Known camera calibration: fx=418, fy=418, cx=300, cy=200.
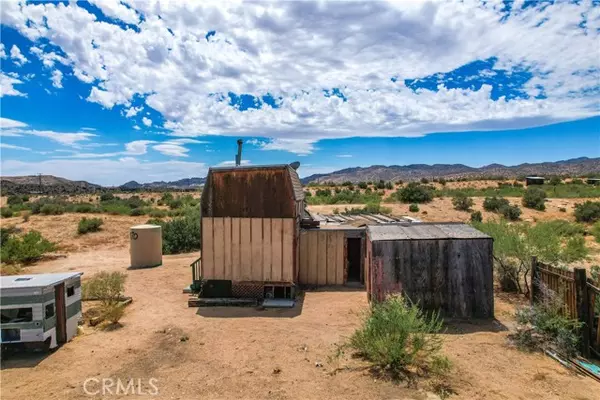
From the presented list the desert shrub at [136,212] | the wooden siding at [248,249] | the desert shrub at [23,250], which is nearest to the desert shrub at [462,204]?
the wooden siding at [248,249]

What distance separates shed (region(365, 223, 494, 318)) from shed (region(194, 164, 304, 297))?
2.83 metres

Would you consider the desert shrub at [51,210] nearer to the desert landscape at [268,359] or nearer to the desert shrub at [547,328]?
the desert landscape at [268,359]

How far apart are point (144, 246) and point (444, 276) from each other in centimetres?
1121

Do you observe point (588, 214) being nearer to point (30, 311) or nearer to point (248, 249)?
point (248, 249)

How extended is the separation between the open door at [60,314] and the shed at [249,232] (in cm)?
373

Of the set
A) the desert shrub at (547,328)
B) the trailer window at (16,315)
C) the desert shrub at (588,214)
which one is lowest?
the desert shrub at (547,328)

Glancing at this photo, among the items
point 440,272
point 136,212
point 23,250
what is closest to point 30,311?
point 440,272

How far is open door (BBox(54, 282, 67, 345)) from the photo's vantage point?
802cm

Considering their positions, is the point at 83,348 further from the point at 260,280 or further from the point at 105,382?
the point at 260,280

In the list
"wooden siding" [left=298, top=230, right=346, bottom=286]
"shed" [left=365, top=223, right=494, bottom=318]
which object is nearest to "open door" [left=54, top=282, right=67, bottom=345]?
"shed" [left=365, top=223, right=494, bottom=318]

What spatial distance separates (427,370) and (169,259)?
43.6 feet

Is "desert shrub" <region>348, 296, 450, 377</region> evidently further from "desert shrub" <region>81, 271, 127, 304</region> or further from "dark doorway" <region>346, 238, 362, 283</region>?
"desert shrub" <region>81, 271, 127, 304</region>

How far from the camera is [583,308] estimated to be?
7.38 metres

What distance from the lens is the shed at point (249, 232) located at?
37.0 feet
